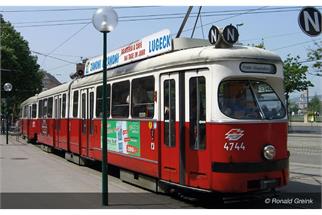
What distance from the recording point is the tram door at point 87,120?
15504 millimetres

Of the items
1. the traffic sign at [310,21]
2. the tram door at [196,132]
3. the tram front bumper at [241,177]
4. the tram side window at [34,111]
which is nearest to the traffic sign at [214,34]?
the tram door at [196,132]

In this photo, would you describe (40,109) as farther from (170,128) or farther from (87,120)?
(170,128)

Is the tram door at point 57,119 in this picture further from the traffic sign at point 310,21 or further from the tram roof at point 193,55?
the traffic sign at point 310,21

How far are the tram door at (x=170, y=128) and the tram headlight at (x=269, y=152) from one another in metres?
1.66

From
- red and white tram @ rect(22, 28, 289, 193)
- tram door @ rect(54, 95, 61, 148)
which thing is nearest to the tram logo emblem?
red and white tram @ rect(22, 28, 289, 193)

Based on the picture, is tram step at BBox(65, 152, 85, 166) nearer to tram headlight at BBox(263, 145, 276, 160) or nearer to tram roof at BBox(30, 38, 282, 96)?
tram roof at BBox(30, 38, 282, 96)

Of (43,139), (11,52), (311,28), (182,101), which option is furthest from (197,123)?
(11,52)

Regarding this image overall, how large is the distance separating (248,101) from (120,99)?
13.7ft

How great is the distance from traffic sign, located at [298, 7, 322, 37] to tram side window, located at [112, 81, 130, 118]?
410 centimetres

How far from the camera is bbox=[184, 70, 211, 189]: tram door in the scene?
9344 mm

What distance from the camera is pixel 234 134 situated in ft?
29.6

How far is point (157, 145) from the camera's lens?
1063cm
